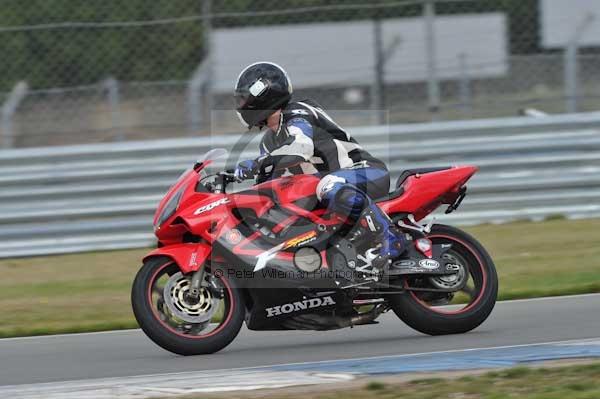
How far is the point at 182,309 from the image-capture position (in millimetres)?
6516

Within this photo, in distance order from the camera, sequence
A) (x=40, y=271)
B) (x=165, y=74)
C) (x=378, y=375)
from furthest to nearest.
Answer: (x=165, y=74) → (x=40, y=271) → (x=378, y=375)

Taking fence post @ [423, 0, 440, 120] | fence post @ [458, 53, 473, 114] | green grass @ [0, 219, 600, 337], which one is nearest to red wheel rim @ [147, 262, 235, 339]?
green grass @ [0, 219, 600, 337]

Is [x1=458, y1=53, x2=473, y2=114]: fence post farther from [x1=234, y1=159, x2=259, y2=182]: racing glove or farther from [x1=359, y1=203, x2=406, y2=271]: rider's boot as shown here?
[x1=234, y1=159, x2=259, y2=182]: racing glove

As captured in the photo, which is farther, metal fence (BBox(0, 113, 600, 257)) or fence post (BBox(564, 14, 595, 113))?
fence post (BBox(564, 14, 595, 113))

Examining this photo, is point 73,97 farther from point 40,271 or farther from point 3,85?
point 40,271

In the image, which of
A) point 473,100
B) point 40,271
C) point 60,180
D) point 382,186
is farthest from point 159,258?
point 473,100

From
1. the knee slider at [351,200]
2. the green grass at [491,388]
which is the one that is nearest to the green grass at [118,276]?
the knee slider at [351,200]

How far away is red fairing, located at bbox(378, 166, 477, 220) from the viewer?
22.4 feet

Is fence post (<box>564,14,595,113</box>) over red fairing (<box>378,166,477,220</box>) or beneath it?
over

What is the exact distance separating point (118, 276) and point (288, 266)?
3.76 m

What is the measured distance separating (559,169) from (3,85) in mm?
5613

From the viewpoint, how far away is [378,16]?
11.2 meters

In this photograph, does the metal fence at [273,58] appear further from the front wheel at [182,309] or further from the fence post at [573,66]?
the front wheel at [182,309]

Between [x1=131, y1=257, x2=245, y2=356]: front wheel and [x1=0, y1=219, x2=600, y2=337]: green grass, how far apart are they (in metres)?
1.48
